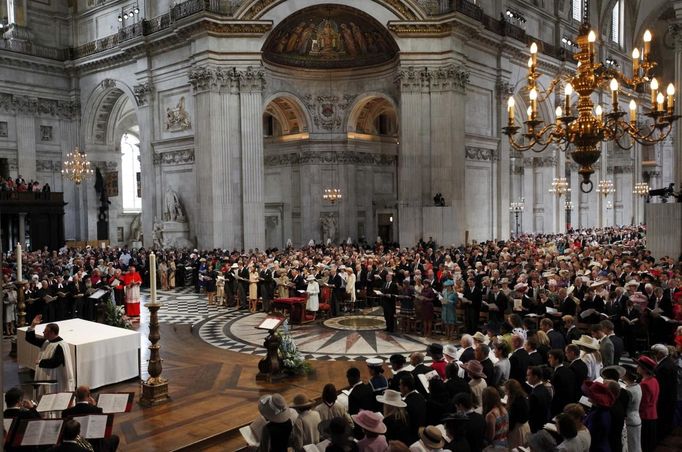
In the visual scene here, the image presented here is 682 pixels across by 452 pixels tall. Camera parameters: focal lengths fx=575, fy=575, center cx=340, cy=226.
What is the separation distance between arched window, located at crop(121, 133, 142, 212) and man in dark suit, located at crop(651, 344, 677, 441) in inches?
1700

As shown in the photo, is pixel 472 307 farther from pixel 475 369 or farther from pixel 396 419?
pixel 396 419

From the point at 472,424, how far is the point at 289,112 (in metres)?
31.2

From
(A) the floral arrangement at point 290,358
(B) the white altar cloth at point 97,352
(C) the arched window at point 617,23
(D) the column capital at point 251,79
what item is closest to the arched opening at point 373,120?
(D) the column capital at point 251,79

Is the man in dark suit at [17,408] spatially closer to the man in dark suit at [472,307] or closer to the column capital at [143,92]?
the man in dark suit at [472,307]

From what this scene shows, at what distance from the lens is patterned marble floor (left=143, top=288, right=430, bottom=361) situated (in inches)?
522

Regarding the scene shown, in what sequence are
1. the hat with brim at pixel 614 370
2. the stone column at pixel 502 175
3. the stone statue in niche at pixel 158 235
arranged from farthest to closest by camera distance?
1. the stone column at pixel 502 175
2. the stone statue in niche at pixel 158 235
3. the hat with brim at pixel 614 370

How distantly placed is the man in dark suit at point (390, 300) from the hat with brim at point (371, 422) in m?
9.54

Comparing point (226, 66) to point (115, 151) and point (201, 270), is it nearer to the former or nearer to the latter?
point (201, 270)

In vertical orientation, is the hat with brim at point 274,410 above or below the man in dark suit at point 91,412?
above

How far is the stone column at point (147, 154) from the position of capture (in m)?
32.5

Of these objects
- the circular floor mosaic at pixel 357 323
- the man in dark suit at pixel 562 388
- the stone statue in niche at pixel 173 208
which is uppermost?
the stone statue in niche at pixel 173 208

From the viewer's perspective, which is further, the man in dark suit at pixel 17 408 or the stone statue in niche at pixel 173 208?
the stone statue in niche at pixel 173 208

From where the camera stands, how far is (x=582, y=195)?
152 ft

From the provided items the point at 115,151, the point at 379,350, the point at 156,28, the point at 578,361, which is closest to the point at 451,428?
the point at 578,361
